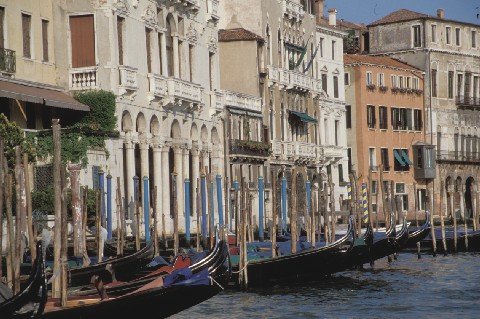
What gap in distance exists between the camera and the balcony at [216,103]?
A: 1391 inches

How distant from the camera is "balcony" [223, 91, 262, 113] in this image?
3650 cm

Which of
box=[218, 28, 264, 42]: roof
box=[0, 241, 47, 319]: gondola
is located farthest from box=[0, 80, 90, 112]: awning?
box=[0, 241, 47, 319]: gondola

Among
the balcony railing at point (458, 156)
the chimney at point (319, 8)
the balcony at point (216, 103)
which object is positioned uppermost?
the chimney at point (319, 8)

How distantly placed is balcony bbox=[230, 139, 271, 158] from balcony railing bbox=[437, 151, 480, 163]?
13.9 metres

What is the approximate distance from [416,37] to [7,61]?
88.5 feet

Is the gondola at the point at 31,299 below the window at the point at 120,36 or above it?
below

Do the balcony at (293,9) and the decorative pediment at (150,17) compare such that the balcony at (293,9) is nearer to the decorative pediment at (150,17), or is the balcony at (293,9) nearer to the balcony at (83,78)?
the decorative pediment at (150,17)

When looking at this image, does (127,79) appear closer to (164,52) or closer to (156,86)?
(156,86)

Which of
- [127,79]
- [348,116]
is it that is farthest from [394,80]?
[127,79]

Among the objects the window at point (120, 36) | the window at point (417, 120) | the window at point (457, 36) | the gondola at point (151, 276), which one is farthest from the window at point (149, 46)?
the window at point (457, 36)

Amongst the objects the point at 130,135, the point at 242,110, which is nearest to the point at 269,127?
the point at 242,110

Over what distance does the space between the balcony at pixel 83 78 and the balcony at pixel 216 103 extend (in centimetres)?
637

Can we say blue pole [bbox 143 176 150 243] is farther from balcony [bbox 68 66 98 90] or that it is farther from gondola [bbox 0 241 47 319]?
gondola [bbox 0 241 47 319]

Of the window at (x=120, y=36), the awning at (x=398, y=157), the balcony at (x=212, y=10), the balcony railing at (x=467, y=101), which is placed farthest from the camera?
the balcony railing at (x=467, y=101)
